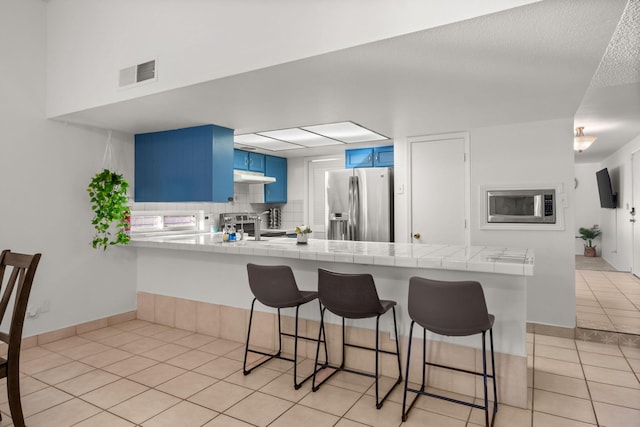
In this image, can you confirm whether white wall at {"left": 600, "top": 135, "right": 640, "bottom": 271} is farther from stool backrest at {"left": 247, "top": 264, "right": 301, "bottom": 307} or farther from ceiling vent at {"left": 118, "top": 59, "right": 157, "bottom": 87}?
ceiling vent at {"left": 118, "top": 59, "right": 157, "bottom": 87}

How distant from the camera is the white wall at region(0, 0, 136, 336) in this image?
3.27 m

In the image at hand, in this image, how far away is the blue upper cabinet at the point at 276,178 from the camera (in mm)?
6129

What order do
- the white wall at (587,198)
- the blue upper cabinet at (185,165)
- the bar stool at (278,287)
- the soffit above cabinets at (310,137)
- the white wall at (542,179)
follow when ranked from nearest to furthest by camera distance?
1. the bar stool at (278,287)
2. the white wall at (542,179)
3. the blue upper cabinet at (185,165)
4. the soffit above cabinets at (310,137)
5. the white wall at (587,198)

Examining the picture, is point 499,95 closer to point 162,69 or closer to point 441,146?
point 441,146

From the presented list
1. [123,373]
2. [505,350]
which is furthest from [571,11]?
[123,373]

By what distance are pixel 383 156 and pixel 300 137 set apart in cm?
121

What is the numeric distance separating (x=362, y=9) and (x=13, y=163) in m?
3.15

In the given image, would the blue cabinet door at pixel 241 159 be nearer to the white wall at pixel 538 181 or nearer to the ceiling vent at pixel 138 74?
the ceiling vent at pixel 138 74

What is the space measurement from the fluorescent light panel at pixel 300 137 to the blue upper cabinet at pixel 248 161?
39.8 inches

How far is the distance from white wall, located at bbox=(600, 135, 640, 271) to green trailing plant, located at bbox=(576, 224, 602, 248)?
0.72 feet

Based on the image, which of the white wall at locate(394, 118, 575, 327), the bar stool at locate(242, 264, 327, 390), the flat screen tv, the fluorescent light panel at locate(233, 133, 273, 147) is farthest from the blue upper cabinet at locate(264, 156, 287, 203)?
the flat screen tv

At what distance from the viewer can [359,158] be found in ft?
17.5

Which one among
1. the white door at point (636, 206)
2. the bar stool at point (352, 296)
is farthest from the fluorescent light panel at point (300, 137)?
the white door at point (636, 206)

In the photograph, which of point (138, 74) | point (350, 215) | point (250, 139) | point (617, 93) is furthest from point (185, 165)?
point (617, 93)
